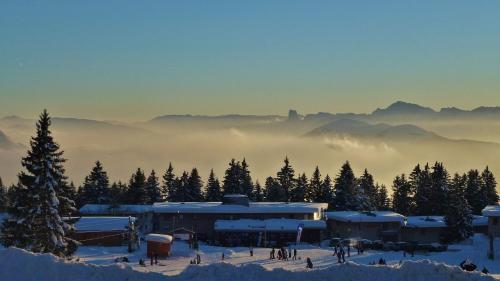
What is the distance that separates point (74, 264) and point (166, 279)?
12.5 feet

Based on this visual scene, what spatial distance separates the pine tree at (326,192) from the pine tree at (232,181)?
542 inches

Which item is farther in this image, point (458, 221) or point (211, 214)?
point (211, 214)

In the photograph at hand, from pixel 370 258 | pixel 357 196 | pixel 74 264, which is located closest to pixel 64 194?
pixel 74 264

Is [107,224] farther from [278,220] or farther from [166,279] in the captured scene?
[166,279]

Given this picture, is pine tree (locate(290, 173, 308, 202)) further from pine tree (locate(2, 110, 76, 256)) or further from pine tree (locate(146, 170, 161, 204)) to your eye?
pine tree (locate(2, 110, 76, 256))

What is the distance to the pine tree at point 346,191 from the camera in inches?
3856

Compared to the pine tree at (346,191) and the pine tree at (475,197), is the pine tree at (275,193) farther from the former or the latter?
the pine tree at (475,197)

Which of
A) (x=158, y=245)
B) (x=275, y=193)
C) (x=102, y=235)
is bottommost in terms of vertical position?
(x=158, y=245)

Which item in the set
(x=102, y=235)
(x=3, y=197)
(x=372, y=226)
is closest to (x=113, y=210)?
(x=102, y=235)

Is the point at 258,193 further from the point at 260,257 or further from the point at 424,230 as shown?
the point at 260,257

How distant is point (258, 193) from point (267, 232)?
4264 cm

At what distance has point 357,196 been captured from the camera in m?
97.6

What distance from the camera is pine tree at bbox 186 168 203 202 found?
359 ft

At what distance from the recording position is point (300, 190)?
360 feet
